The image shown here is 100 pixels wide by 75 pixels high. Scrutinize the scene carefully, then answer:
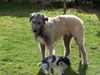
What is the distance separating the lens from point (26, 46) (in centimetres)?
1041

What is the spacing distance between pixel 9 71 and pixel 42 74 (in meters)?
0.81

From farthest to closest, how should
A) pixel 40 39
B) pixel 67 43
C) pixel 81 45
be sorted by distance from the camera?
pixel 67 43, pixel 81 45, pixel 40 39

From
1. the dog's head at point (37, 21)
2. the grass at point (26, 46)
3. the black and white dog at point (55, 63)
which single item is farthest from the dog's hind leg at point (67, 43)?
the black and white dog at point (55, 63)

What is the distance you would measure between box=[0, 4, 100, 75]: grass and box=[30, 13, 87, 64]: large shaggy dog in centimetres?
46

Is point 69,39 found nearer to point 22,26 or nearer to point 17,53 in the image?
point 17,53

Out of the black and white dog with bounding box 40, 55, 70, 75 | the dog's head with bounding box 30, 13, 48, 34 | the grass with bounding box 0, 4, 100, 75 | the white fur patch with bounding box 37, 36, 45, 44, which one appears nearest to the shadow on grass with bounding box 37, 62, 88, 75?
the grass with bounding box 0, 4, 100, 75

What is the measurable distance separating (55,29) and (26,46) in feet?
7.29

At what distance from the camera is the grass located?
8.44 meters

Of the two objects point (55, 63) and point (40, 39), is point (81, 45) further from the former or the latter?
point (55, 63)

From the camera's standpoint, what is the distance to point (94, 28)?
12523 millimetres

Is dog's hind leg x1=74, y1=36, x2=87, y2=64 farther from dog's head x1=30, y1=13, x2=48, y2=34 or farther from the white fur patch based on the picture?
dog's head x1=30, y1=13, x2=48, y2=34

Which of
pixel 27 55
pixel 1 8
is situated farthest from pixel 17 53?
pixel 1 8

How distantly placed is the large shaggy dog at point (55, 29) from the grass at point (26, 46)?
46 cm

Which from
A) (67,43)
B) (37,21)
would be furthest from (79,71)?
(37,21)
